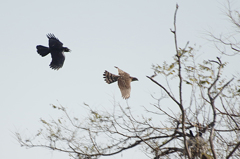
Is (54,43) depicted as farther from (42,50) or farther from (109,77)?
(109,77)

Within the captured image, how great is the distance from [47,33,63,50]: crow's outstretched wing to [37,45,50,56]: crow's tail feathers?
129 mm

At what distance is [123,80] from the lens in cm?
774

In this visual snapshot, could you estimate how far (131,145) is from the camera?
8.45 m

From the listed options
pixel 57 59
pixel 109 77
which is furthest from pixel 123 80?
pixel 57 59

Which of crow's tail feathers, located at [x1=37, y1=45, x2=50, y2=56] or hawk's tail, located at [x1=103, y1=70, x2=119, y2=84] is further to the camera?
crow's tail feathers, located at [x1=37, y1=45, x2=50, y2=56]

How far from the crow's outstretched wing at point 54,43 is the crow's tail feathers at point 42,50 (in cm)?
13

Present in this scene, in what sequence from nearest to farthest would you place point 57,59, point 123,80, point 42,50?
point 123,80 → point 42,50 → point 57,59

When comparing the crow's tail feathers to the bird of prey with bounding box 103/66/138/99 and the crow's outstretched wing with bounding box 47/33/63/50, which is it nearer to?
the crow's outstretched wing with bounding box 47/33/63/50

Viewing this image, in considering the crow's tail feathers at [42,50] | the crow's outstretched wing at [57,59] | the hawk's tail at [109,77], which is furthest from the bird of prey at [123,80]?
the crow's tail feathers at [42,50]

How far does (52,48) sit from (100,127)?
2322 mm

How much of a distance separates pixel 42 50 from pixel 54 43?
37 cm

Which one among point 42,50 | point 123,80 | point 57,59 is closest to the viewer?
point 123,80

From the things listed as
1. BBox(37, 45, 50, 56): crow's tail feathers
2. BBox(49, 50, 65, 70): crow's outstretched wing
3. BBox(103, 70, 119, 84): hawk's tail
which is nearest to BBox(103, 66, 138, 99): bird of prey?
BBox(103, 70, 119, 84): hawk's tail

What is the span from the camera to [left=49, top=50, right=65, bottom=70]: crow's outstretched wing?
28.5 ft
